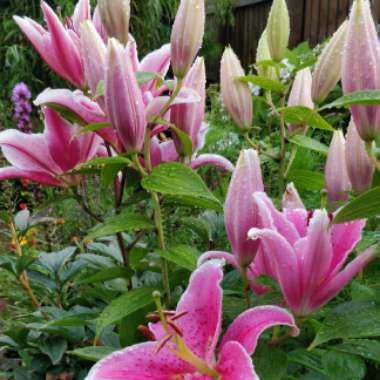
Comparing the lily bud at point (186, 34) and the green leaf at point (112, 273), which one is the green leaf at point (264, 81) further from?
the green leaf at point (112, 273)

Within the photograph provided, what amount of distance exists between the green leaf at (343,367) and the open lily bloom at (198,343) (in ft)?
0.12

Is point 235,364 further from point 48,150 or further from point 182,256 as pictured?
point 48,150

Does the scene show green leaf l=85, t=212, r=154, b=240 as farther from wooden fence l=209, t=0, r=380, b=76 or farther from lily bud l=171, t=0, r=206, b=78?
wooden fence l=209, t=0, r=380, b=76

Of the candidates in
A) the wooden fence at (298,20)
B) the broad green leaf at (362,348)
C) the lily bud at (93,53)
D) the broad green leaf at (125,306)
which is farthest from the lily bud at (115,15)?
the wooden fence at (298,20)

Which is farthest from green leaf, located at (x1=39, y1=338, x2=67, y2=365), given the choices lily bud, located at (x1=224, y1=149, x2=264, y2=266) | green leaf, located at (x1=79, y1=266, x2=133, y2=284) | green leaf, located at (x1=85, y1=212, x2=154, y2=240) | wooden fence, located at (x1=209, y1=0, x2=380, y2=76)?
wooden fence, located at (x1=209, y1=0, x2=380, y2=76)

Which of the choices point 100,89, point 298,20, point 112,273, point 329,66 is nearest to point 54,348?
point 112,273

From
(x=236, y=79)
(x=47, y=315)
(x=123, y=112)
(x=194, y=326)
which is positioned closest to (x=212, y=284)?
(x=194, y=326)

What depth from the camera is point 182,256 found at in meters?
0.59

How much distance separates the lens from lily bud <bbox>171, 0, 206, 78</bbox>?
22.9 inches

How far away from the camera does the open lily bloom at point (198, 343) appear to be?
43 cm

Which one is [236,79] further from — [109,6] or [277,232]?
[277,232]

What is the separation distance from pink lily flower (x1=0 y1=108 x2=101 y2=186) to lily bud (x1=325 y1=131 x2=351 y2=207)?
0.27 metres

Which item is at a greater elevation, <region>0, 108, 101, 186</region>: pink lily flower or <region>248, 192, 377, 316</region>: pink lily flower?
<region>0, 108, 101, 186</region>: pink lily flower

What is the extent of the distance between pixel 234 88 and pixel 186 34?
114 mm
